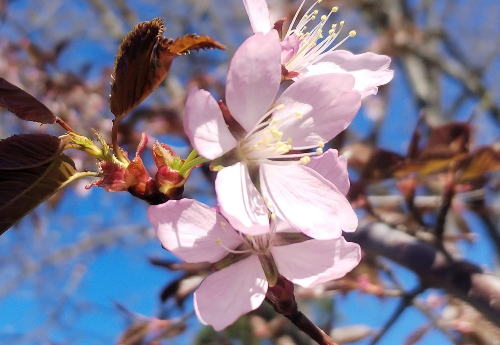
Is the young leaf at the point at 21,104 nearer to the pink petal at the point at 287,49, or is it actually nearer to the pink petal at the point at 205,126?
the pink petal at the point at 205,126

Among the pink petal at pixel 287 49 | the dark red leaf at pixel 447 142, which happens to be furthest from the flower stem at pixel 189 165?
the dark red leaf at pixel 447 142

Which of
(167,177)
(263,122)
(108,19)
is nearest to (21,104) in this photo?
(167,177)

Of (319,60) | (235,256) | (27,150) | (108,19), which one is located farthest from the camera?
(108,19)

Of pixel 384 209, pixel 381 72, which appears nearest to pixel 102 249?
pixel 384 209

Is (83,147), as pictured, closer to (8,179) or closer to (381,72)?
(8,179)

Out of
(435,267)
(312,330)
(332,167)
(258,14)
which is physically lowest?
(435,267)

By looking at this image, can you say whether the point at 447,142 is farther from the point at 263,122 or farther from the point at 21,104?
the point at 21,104

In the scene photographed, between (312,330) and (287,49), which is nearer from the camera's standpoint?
(312,330)
